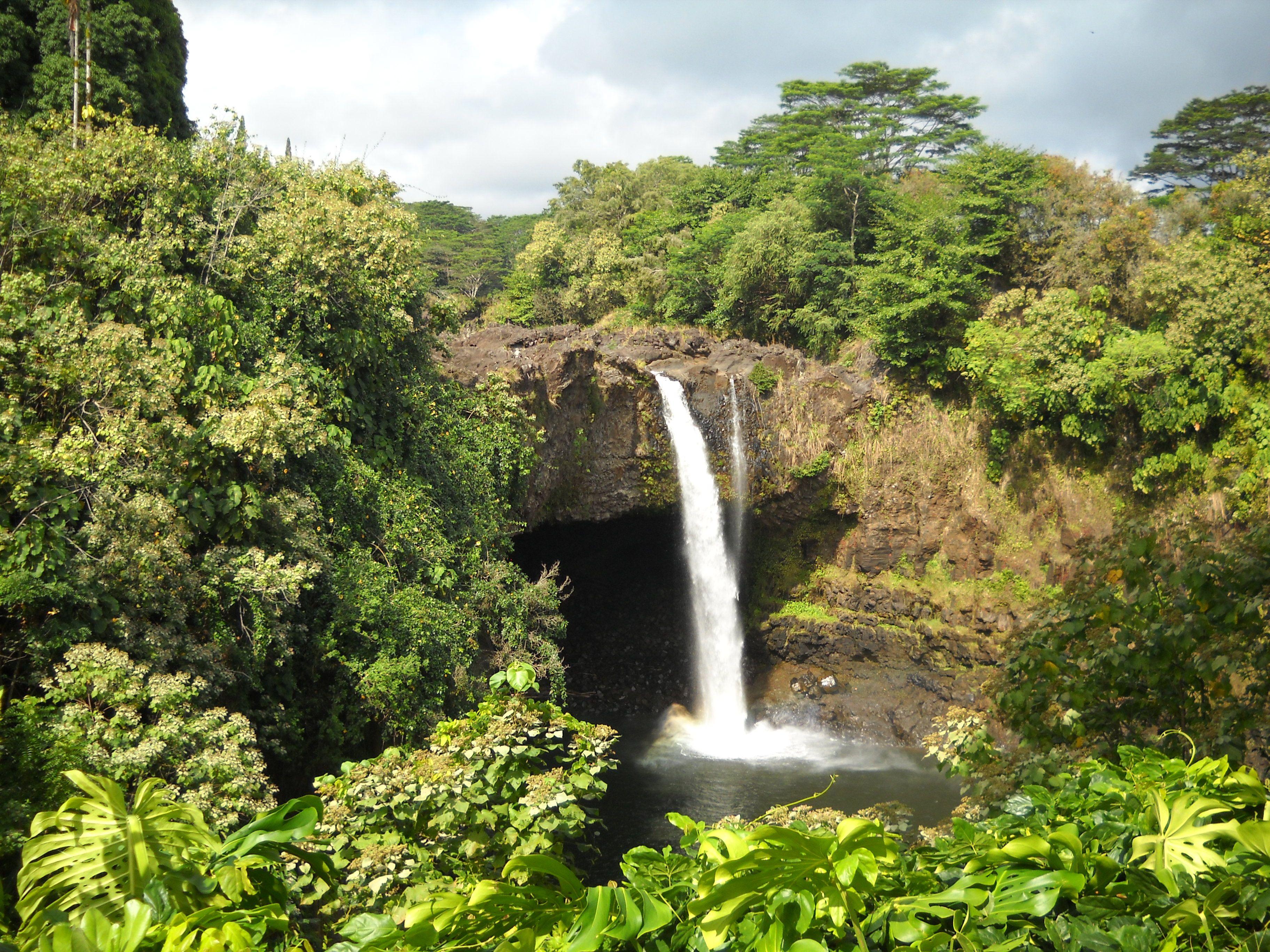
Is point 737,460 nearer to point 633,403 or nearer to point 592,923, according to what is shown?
point 633,403

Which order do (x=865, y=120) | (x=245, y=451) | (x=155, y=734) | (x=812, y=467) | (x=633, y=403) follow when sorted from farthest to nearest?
1. (x=865, y=120)
2. (x=812, y=467)
3. (x=633, y=403)
4. (x=245, y=451)
5. (x=155, y=734)

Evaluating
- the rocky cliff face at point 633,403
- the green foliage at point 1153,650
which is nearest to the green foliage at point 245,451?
the rocky cliff face at point 633,403

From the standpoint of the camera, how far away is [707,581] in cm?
1870

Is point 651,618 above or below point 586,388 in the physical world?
below

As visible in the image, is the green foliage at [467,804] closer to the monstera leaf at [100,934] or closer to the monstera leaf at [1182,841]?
the monstera leaf at [100,934]

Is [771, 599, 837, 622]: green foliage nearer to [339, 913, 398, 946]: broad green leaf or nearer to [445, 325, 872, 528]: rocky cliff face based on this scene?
[445, 325, 872, 528]: rocky cliff face

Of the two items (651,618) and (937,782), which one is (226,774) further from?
(651,618)

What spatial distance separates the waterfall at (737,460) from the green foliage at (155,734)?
13.1 metres

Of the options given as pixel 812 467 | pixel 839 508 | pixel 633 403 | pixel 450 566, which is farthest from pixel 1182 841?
pixel 839 508

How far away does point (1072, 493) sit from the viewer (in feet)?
59.7

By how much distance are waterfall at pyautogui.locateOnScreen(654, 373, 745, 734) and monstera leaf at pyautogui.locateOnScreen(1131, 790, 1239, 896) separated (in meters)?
16.4

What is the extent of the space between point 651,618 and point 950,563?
22.5ft

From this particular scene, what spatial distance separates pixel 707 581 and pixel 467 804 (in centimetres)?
1559

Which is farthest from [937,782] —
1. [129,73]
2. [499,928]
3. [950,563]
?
[129,73]
